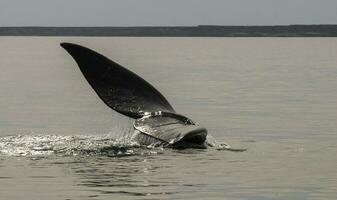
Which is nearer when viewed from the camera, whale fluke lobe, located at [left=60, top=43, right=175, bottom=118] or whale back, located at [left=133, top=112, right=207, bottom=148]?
whale back, located at [left=133, top=112, right=207, bottom=148]

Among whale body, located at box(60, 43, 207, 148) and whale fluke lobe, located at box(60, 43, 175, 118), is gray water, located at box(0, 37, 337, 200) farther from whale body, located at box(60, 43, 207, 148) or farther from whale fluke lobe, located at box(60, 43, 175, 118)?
whale fluke lobe, located at box(60, 43, 175, 118)

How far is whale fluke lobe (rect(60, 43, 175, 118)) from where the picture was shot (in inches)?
887

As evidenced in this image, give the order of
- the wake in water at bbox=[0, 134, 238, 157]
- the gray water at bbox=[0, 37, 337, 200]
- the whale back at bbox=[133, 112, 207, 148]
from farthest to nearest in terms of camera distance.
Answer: the wake in water at bbox=[0, 134, 238, 157]
the whale back at bbox=[133, 112, 207, 148]
the gray water at bbox=[0, 37, 337, 200]

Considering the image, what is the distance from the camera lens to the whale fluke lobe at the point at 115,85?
2253 centimetres

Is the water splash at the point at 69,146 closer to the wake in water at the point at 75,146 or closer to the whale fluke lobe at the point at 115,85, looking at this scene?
the wake in water at the point at 75,146

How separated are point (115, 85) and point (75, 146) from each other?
1.71m

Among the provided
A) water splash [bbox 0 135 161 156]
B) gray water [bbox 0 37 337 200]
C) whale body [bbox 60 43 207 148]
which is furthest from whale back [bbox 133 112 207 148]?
water splash [bbox 0 135 161 156]

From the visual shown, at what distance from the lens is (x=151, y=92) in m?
23.3

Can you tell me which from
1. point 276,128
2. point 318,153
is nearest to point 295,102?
point 276,128

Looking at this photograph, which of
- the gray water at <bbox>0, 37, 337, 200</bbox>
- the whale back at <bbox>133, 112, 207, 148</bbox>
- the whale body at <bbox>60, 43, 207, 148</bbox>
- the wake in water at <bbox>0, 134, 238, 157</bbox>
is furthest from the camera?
the wake in water at <bbox>0, 134, 238, 157</bbox>

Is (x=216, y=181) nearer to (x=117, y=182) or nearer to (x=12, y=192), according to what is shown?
(x=117, y=182)

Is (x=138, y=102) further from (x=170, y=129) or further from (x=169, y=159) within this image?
(x=169, y=159)

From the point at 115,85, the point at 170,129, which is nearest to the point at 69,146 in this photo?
the point at 115,85

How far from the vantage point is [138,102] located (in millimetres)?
22906
